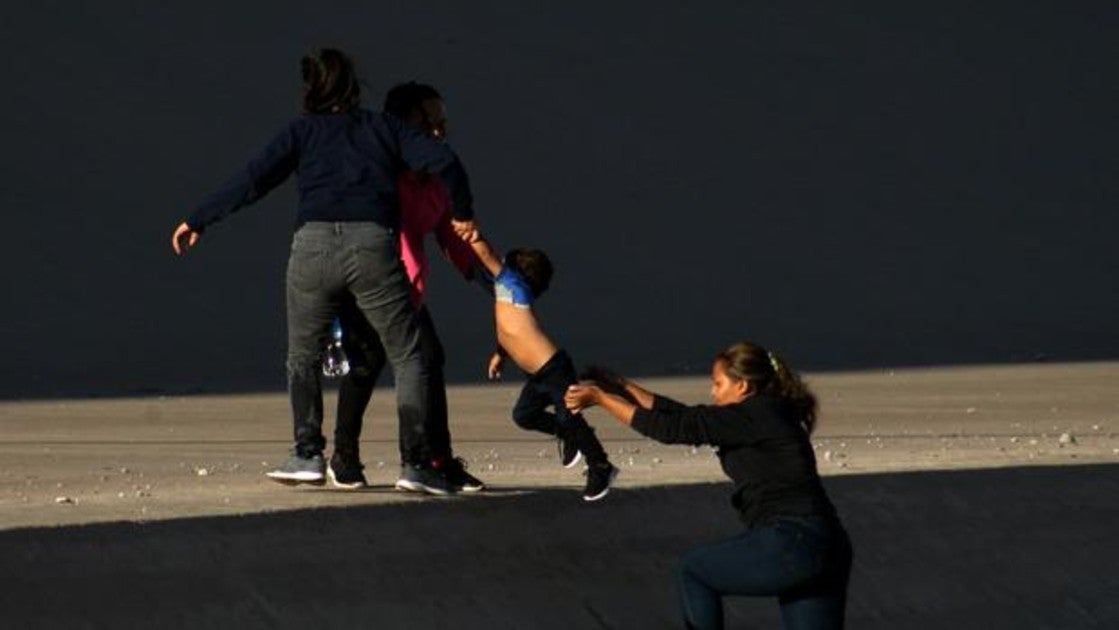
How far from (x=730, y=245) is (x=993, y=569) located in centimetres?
1541

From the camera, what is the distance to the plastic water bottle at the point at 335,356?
10.6m

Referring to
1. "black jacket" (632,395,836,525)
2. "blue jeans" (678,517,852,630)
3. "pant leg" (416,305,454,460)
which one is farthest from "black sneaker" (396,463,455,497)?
"blue jeans" (678,517,852,630)

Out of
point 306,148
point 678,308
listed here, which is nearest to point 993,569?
point 306,148

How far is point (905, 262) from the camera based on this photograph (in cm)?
2728

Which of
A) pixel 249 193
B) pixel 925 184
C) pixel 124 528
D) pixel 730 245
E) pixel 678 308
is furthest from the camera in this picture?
pixel 925 184

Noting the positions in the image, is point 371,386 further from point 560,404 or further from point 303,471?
point 560,404

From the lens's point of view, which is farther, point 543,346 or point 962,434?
point 962,434

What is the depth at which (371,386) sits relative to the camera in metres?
11.0

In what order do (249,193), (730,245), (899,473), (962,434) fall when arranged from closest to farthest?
(249,193), (899,473), (962,434), (730,245)

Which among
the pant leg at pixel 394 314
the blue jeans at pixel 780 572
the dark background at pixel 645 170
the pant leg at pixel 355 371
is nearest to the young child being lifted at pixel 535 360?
the pant leg at pixel 394 314

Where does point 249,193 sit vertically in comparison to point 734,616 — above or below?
above

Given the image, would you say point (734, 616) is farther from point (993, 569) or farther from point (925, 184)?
point (925, 184)

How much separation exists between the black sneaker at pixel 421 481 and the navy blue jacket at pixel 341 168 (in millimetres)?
741

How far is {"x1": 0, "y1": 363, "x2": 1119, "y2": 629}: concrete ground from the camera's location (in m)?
9.12
